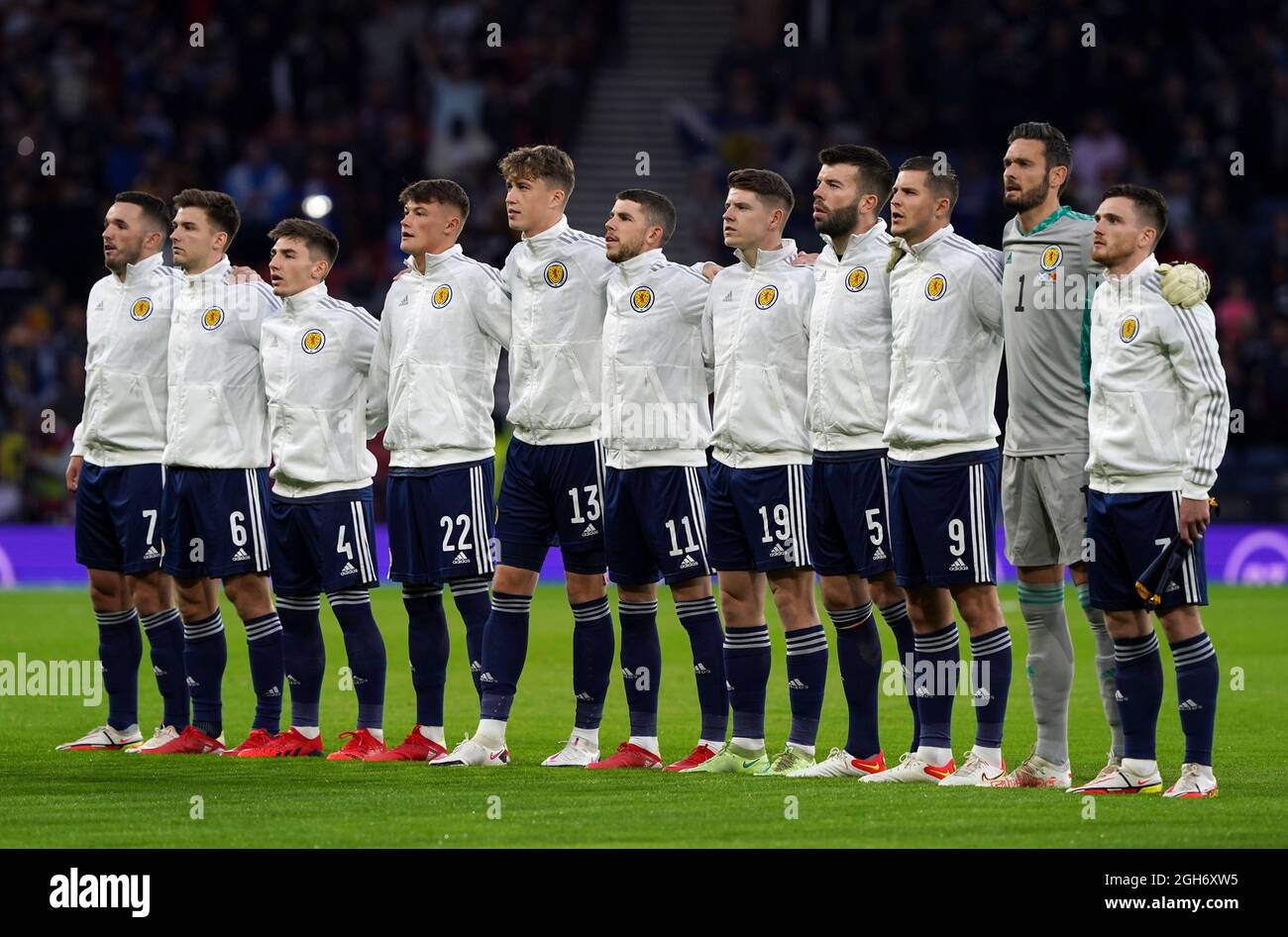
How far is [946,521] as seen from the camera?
8.45m

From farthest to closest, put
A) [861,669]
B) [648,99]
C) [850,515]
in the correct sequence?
[648,99] < [861,669] < [850,515]

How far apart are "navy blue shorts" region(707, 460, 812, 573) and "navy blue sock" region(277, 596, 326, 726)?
6.83 feet

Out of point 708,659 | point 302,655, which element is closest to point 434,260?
point 302,655

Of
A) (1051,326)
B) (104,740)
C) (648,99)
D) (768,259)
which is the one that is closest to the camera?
(1051,326)

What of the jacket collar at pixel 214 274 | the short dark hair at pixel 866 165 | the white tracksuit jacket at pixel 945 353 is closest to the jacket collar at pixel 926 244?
the white tracksuit jacket at pixel 945 353

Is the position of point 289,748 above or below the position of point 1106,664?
below

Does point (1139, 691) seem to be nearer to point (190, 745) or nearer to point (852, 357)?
point (852, 357)

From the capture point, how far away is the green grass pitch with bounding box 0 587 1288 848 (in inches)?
280

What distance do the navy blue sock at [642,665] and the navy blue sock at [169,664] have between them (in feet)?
8.03

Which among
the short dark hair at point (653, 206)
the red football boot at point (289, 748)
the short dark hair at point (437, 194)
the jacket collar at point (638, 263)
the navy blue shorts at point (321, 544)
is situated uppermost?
the short dark hair at point (437, 194)

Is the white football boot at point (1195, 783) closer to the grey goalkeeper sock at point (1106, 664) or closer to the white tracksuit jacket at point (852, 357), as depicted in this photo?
the grey goalkeeper sock at point (1106, 664)

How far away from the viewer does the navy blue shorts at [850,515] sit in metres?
8.86

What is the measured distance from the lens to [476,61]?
2488 cm

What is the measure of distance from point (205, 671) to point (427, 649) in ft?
4.21
